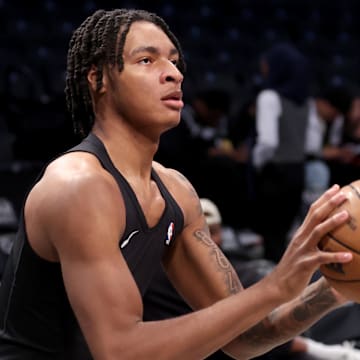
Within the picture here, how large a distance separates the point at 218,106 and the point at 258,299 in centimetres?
535

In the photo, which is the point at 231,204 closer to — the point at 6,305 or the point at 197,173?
the point at 197,173

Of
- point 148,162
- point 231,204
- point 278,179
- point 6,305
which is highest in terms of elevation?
point 148,162

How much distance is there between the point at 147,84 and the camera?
212cm

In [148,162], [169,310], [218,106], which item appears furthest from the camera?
[218,106]

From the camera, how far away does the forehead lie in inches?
85.4

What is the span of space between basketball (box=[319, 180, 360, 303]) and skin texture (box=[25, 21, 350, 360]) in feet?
0.12

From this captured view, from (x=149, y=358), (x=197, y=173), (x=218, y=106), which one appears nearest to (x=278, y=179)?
(x=197, y=173)

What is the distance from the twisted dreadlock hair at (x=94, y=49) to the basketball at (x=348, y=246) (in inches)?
26.0

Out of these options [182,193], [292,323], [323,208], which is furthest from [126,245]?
[292,323]

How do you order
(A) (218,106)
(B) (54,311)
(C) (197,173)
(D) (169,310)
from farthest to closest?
1. (A) (218,106)
2. (C) (197,173)
3. (D) (169,310)
4. (B) (54,311)

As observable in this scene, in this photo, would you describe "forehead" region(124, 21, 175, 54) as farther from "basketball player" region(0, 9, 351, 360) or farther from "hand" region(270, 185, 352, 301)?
"hand" region(270, 185, 352, 301)

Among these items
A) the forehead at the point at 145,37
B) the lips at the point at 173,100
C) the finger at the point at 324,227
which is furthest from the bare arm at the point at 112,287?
the forehead at the point at 145,37

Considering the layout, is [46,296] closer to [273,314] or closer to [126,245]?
[126,245]

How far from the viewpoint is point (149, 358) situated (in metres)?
1.89
